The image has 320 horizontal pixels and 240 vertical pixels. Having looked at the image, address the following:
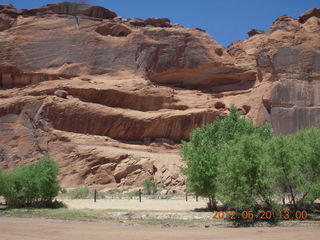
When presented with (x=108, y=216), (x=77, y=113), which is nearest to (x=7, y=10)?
(x=77, y=113)

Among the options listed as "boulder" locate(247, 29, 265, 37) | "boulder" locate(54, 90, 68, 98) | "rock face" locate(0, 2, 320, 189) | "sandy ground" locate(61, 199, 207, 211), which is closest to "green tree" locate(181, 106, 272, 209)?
"sandy ground" locate(61, 199, 207, 211)

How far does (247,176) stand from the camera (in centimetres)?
1547

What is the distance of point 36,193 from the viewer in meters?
23.6

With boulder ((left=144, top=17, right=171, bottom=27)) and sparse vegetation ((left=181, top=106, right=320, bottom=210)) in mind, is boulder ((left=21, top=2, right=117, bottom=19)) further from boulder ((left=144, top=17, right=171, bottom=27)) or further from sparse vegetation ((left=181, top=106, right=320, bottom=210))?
sparse vegetation ((left=181, top=106, right=320, bottom=210))

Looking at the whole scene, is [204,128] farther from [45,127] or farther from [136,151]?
[45,127]

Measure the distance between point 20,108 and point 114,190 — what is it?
17.8 meters

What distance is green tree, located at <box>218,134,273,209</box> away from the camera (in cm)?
1523

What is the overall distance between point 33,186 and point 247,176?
14860 mm

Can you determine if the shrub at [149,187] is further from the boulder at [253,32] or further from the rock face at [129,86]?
the boulder at [253,32]

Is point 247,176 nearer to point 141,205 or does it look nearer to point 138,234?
point 138,234

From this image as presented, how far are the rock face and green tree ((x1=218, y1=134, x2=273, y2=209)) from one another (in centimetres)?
1890

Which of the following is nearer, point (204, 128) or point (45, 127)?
point (204, 128)

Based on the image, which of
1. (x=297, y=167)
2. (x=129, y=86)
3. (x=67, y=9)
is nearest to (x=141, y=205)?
(x=297, y=167)

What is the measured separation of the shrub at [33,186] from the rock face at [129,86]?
10.4 m
